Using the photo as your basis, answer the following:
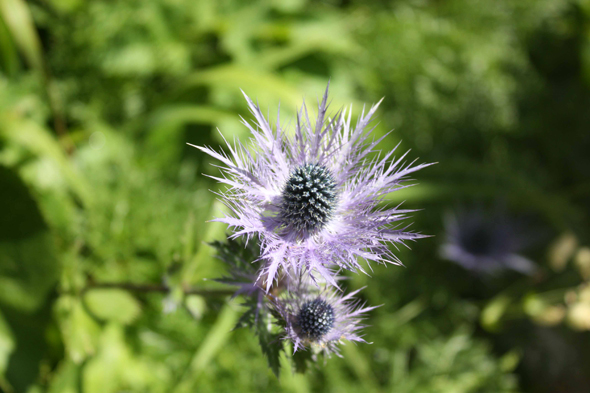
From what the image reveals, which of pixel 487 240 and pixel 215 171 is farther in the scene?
pixel 487 240

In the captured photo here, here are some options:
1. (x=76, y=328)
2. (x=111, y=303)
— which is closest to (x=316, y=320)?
(x=111, y=303)

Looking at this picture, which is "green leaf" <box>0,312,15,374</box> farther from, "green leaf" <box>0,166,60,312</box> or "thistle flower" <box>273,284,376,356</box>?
"thistle flower" <box>273,284,376,356</box>

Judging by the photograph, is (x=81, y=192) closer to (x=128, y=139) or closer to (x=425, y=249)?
(x=128, y=139)

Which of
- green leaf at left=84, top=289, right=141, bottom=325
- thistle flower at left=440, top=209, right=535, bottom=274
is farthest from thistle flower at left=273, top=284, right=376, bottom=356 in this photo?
thistle flower at left=440, top=209, right=535, bottom=274

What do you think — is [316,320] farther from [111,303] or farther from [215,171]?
[215,171]

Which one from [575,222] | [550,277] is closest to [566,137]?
[575,222]
